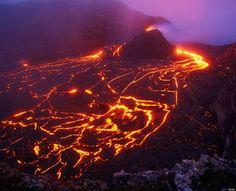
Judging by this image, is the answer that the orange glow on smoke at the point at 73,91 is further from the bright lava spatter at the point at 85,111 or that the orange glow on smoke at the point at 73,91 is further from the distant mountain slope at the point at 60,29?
the distant mountain slope at the point at 60,29

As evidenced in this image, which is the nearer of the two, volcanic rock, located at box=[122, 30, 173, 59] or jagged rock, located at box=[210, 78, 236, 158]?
jagged rock, located at box=[210, 78, 236, 158]

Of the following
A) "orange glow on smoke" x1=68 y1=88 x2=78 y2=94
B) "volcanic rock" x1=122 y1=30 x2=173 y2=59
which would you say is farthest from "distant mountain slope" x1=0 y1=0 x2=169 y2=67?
"orange glow on smoke" x1=68 y1=88 x2=78 y2=94

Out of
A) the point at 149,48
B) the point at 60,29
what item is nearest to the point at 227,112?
the point at 149,48

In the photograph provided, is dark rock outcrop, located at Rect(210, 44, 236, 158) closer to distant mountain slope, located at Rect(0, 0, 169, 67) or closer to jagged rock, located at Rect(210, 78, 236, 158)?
Result: jagged rock, located at Rect(210, 78, 236, 158)

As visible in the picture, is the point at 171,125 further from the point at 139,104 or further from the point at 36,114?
the point at 36,114

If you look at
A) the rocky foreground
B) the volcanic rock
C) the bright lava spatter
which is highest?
the volcanic rock

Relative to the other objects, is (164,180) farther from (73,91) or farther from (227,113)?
(73,91)
